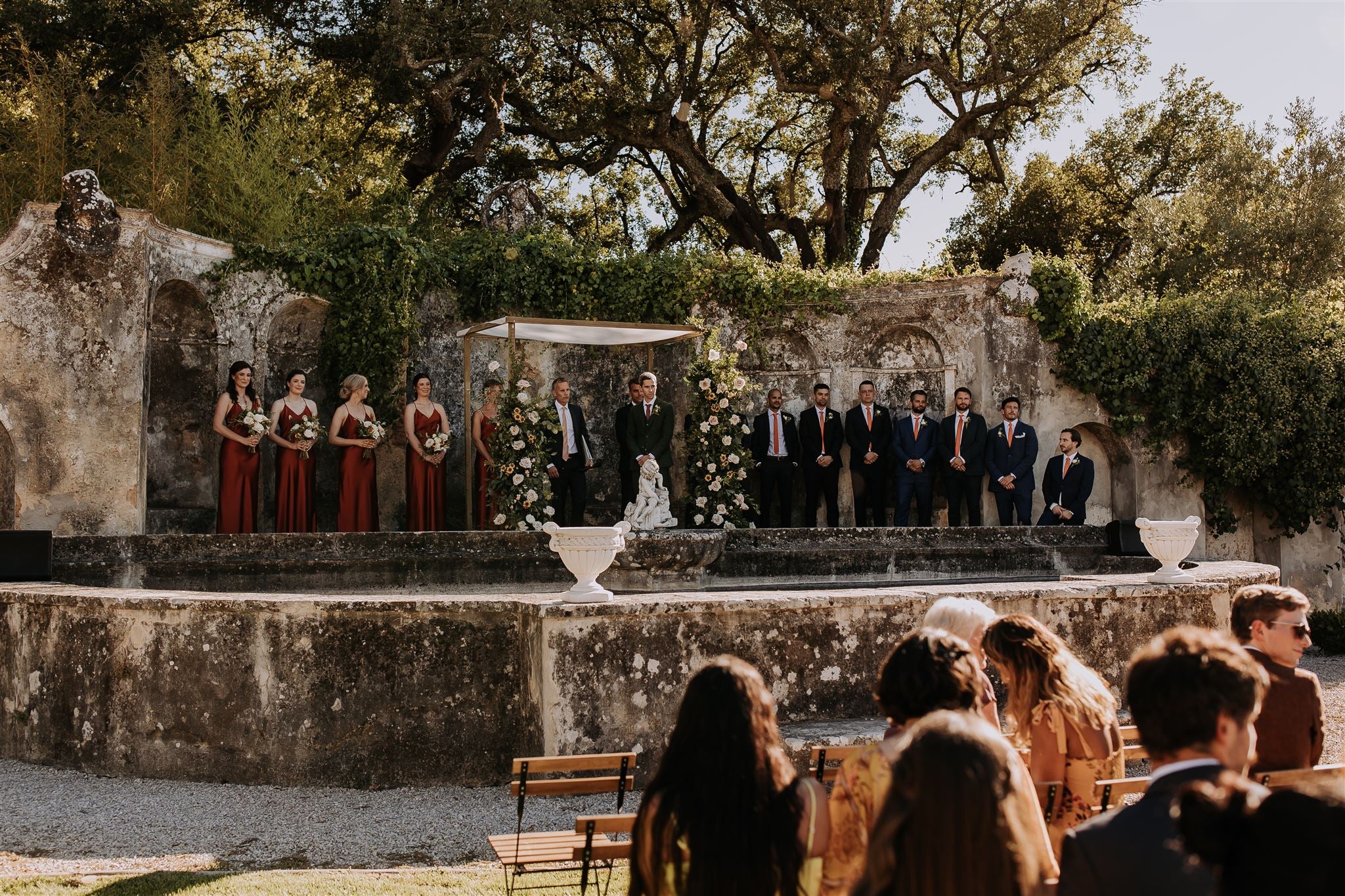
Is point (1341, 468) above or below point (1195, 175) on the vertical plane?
below

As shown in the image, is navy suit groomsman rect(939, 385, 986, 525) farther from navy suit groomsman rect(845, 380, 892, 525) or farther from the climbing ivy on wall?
the climbing ivy on wall

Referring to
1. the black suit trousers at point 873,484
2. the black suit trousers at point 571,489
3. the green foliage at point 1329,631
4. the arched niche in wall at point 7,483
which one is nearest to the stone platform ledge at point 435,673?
the black suit trousers at point 571,489

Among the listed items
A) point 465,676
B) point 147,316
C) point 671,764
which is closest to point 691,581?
point 465,676

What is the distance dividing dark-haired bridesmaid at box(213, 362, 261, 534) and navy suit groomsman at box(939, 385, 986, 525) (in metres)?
7.20

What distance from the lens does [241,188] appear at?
42.4 feet

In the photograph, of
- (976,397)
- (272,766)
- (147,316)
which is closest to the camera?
(272,766)

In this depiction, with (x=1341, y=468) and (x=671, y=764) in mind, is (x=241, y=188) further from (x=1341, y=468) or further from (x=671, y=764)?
(x=1341, y=468)

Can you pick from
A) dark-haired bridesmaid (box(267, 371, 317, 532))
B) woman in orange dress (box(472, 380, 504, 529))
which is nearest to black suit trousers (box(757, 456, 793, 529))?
woman in orange dress (box(472, 380, 504, 529))

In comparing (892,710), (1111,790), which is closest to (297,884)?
(892,710)

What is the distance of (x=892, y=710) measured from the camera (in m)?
2.60

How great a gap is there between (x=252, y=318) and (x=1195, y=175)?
16.6 meters

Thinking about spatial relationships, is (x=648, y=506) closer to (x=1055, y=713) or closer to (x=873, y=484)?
(x=873, y=484)

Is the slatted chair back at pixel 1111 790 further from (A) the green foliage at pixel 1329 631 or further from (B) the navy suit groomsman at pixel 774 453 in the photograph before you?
(A) the green foliage at pixel 1329 631

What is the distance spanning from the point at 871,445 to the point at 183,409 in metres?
7.30
